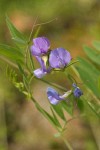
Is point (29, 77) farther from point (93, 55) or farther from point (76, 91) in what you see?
point (93, 55)

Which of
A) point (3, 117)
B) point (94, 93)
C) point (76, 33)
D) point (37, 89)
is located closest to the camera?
point (94, 93)

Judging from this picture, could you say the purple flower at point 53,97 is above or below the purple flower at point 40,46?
below

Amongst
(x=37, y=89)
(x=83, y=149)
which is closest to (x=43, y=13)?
(x=37, y=89)

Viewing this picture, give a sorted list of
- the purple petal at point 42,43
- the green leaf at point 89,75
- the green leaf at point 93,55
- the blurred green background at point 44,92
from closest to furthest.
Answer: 1. the purple petal at point 42,43
2. the green leaf at point 89,75
3. the green leaf at point 93,55
4. the blurred green background at point 44,92

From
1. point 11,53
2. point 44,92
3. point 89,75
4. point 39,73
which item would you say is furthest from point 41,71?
point 44,92

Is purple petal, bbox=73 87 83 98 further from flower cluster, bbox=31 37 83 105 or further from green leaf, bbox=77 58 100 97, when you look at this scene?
green leaf, bbox=77 58 100 97

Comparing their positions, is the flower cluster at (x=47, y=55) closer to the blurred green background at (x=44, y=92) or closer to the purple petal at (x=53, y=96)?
the purple petal at (x=53, y=96)

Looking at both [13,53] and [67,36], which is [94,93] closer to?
[13,53]

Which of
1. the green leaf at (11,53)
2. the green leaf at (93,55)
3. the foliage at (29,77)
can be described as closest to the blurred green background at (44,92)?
the green leaf at (93,55)
